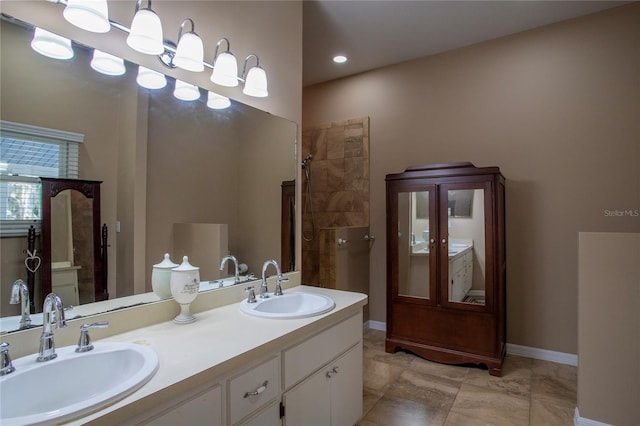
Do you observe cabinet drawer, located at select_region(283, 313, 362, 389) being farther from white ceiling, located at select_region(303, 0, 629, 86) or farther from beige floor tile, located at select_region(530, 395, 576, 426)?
white ceiling, located at select_region(303, 0, 629, 86)

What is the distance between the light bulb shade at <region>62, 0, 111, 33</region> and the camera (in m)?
1.21

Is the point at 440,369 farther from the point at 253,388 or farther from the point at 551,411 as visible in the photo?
the point at 253,388

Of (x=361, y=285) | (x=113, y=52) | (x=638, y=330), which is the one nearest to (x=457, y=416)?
(x=638, y=330)

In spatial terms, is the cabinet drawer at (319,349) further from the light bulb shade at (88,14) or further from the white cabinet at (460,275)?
the light bulb shade at (88,14)

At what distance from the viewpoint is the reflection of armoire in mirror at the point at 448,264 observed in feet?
8.75

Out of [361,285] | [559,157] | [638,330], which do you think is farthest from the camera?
[361,285]

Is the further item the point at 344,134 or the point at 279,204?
the point at 344,134

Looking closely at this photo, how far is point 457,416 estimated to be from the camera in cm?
212

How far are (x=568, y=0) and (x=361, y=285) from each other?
9.71ft

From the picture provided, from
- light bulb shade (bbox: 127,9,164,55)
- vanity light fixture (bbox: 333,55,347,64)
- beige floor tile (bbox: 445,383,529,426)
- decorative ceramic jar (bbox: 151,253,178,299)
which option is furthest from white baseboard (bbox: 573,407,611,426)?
vanity light fixture (bbox: 333,55,347,64)

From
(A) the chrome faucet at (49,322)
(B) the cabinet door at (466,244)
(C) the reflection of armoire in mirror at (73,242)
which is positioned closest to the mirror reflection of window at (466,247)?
(B) the cabinet door at (466,244)

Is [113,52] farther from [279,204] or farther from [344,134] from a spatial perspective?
[344,134]

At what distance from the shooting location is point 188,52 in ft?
5.12

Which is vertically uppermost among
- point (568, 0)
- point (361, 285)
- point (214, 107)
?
point (568, 0)
